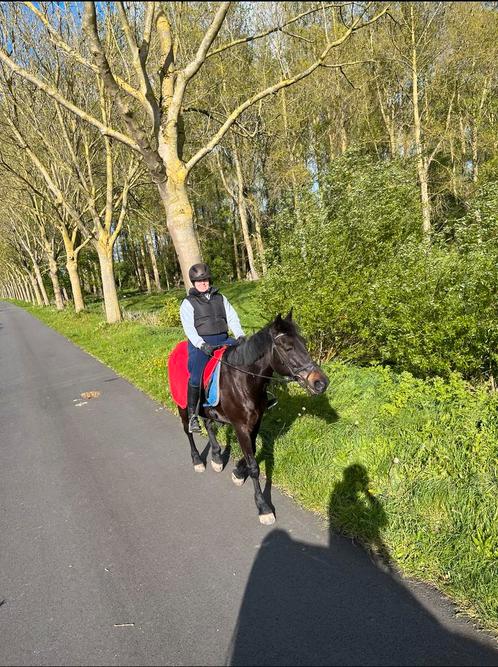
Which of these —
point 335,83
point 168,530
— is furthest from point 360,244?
point 335,83

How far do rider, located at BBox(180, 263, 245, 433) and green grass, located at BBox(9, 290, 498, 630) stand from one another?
4.65 ft

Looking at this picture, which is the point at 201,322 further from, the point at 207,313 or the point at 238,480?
the point at 238,480

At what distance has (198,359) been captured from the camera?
5.24 meters

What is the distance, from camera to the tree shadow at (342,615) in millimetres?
2727

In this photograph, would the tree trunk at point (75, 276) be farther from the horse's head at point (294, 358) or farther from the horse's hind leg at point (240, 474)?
the horse's head at point (294, 358)

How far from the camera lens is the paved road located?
286 cm

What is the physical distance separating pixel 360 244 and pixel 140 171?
527 inches

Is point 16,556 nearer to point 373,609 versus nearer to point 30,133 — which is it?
point 373,609

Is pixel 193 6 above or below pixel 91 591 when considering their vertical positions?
above

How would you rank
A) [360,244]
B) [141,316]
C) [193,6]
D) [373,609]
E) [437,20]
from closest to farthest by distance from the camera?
[373,609]
[360,244]
[193,6]
[437,20]
[141,316]

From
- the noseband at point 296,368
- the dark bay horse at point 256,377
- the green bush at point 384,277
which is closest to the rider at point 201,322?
the dark bay horse at point 256,377

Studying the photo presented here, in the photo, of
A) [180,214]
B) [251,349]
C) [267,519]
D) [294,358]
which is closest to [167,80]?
[180,214]

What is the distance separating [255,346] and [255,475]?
1445 millimetres

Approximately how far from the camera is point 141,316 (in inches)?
788
